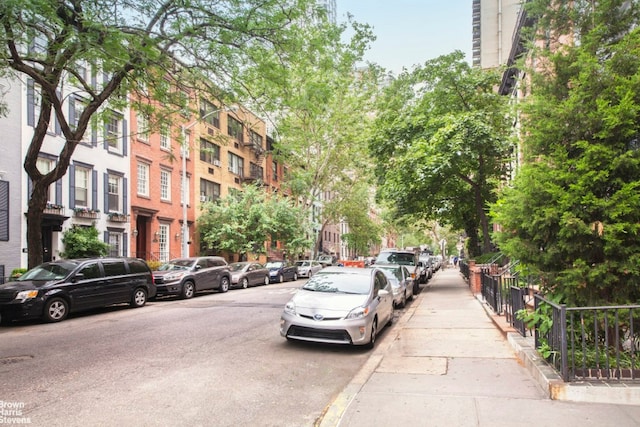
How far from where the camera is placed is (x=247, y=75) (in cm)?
1186

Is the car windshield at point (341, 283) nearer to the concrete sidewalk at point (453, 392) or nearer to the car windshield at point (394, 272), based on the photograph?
the concrete sidewalk at point (453, 392)

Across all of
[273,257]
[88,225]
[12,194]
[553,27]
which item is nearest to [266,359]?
[553,27]

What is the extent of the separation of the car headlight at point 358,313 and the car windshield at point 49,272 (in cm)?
816

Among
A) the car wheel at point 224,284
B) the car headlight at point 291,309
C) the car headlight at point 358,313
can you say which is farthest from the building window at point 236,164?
the car headlight at point 358,313

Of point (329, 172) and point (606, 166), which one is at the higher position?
point (329, 172)

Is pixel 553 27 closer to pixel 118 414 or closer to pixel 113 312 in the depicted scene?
pixel 118 414

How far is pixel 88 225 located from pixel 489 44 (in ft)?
139

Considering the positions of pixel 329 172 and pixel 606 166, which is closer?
pixel 606 166

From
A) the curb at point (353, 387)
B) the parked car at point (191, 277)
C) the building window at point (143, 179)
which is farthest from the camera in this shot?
the building window at point (143, 179)

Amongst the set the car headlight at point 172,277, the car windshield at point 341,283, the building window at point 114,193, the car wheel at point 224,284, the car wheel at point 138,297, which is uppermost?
the building window at point 114,193

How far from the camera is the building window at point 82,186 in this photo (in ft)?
68.7

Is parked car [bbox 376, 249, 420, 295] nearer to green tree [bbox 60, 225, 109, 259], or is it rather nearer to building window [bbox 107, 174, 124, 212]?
green tree [bbox 60, 225, 109, 259]

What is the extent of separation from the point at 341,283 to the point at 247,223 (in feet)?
64.3

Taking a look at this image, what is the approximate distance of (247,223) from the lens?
92.6ft
